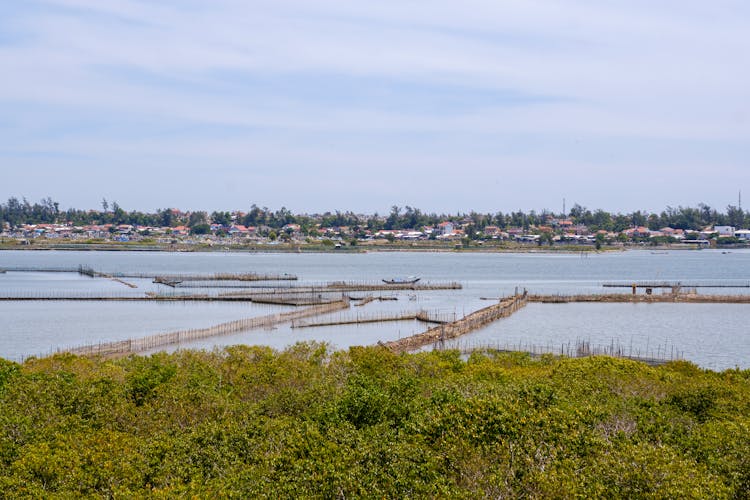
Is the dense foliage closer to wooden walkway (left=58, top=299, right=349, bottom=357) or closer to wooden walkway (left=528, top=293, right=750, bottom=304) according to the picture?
wooden walkway (left=58, top=299, right=349, bottom=357)

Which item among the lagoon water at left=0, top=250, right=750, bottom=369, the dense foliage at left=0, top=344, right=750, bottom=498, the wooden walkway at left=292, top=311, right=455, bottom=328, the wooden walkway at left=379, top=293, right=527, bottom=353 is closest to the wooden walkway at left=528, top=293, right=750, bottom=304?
the lagoon water at left=0, top=250, right=750, bottom=369

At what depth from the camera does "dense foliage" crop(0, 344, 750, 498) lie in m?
16.4

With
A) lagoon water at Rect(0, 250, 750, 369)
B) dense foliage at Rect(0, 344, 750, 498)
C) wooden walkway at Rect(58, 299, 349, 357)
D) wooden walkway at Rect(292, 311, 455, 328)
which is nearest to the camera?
dense foliage at Rect(0, 344, 750, 498)

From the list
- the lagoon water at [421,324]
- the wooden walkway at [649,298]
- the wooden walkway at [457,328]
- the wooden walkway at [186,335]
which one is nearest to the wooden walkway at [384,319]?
the lagoon water at [421,324]

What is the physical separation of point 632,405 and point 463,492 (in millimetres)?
11503

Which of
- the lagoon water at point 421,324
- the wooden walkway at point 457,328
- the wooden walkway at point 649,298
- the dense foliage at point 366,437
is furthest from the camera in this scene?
the wooden walkway at point 649,298

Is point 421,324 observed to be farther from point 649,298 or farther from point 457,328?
point 649,298

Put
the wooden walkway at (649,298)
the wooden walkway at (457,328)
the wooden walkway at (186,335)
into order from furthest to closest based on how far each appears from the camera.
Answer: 1. the wooden walkway at (649,298)
2. the wooden walkway at (457,328)
3. the wooden walkway at (186,335)

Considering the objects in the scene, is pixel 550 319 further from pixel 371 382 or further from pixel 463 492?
pixel 463 492

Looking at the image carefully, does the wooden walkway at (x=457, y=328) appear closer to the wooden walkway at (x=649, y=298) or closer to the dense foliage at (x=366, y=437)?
the wooden walkway at (x=649, y=298)

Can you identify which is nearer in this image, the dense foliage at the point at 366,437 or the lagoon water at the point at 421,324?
the dense foliage at the point at 366,437

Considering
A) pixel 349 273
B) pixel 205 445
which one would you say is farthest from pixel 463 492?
pixel 349 273

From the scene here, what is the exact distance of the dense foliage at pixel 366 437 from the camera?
16.4m

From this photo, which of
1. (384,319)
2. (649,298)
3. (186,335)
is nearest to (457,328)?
(384,319)
